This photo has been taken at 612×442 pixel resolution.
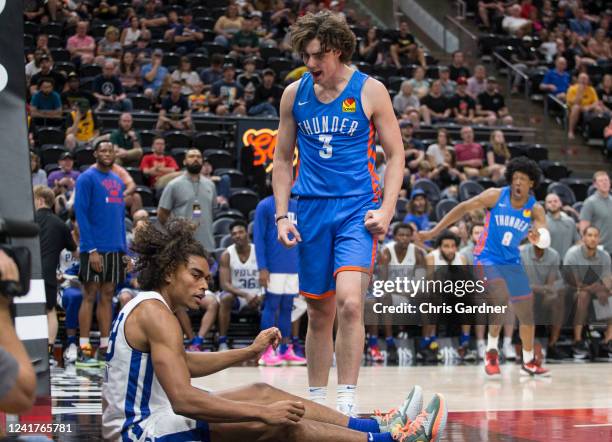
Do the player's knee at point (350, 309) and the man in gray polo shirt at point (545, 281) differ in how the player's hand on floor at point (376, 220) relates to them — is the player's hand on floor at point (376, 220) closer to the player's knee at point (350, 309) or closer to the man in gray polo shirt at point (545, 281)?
the player's knee at point (350, 309)

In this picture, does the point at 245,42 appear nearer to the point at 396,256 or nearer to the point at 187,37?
the point at 187,37

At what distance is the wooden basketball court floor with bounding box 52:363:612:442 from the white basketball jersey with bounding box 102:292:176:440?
153cm

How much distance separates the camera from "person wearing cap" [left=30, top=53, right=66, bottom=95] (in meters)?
14.0

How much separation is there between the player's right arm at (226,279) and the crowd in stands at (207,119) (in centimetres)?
2

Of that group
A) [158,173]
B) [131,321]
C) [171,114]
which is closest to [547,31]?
[171,114]

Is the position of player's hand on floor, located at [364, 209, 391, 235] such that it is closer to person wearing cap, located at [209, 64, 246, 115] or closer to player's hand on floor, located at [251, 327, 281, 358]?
player's hand on floor, located at [251, 327, 281, 358]

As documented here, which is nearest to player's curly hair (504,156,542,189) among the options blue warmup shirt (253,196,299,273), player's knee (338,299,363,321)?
blue warmup shirt (253,196,299,273)

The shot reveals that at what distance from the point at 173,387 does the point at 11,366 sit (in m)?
1.18

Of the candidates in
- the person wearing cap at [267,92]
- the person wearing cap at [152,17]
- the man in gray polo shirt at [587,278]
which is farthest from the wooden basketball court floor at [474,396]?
the person wearing cap at [152,17]

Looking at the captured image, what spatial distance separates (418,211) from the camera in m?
12.7

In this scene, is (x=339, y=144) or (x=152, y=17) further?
(x=152, y=17)

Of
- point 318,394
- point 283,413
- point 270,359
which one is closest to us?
point 283,413

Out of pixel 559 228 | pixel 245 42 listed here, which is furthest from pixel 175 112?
pixel 559 228

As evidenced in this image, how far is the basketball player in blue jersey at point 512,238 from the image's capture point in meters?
9.78
